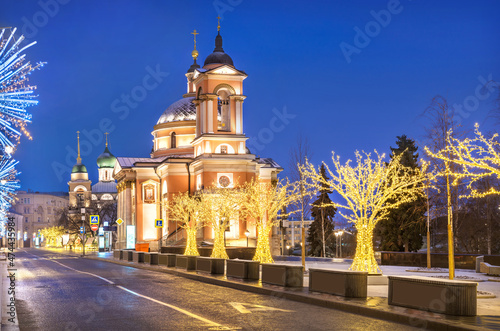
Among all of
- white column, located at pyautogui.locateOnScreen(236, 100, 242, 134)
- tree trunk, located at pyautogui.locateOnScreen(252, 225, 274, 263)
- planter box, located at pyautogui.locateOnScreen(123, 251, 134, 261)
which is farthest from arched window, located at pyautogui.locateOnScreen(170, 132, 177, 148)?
tree trunk, located at pyautogui.locateOnScreen(252, 225, 274, 263)

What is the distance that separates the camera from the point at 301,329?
1252 centimetres

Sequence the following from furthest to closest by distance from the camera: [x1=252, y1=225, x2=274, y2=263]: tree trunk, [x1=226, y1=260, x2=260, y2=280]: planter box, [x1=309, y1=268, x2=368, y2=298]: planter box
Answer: [x1=252, y1=225, x2=274, y2=263]: tree trunk
[x1=226, y1=260, x2=260, y2=280]: planter box
[x1=309, y1=268, x2=368, y2=298]: planter box

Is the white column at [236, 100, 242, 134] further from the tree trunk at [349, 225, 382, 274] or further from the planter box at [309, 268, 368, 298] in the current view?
the planter box at [309, 268, 368, 298]

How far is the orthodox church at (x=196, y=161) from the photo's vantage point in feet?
Answer: 206

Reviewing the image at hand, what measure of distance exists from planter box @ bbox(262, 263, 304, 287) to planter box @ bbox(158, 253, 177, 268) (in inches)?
524

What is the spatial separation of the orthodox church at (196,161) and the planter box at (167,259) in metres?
14.9

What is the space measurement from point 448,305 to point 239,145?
166 feet

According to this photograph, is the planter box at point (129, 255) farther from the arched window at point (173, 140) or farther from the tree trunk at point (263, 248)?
the arched window at point (173, 140)

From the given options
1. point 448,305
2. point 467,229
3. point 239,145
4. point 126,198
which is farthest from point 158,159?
point 448,305

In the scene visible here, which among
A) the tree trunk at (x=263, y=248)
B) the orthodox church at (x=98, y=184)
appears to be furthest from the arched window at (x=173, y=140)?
the orthodox church at (x=98, y=184)

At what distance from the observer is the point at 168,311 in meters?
15.2

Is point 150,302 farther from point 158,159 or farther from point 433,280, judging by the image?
point 158,159

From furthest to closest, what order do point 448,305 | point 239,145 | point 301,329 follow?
point 239,145
point 448,305
point 301,329

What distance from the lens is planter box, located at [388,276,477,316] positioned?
43.7ft
